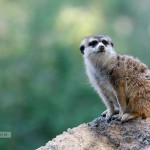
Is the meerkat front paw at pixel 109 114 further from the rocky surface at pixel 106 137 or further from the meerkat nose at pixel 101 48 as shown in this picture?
the meerkat nose at pixel 101 48

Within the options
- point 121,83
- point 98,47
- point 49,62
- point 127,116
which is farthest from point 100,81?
point 49,62

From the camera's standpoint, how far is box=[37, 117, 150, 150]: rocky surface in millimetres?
5680

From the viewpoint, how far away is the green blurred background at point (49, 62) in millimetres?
14125

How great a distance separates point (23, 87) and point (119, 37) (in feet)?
9.48

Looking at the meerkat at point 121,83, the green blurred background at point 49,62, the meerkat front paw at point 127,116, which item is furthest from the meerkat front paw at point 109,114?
the green blurred background at point 49,62

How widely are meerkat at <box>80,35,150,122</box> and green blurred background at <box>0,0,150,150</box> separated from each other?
6078 millimetres

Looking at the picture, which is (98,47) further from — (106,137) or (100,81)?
(106,137)

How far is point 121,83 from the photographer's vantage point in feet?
20.8

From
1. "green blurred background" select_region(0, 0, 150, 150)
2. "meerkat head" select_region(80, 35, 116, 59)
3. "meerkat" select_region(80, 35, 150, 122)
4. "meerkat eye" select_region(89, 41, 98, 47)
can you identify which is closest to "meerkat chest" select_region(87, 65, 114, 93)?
"meerkat" select_region(80, 35, 150, 122)

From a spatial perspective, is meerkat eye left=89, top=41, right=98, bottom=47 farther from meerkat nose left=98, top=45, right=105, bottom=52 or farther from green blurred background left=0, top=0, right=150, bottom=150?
green blurred background left=0, top=0, right=150, bottom=150

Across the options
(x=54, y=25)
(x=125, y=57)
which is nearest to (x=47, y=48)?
(x=54, y=25)

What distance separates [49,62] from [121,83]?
32.9 feet

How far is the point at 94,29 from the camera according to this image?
1630 centimetres

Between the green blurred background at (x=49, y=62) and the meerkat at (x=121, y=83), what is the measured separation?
608cm
